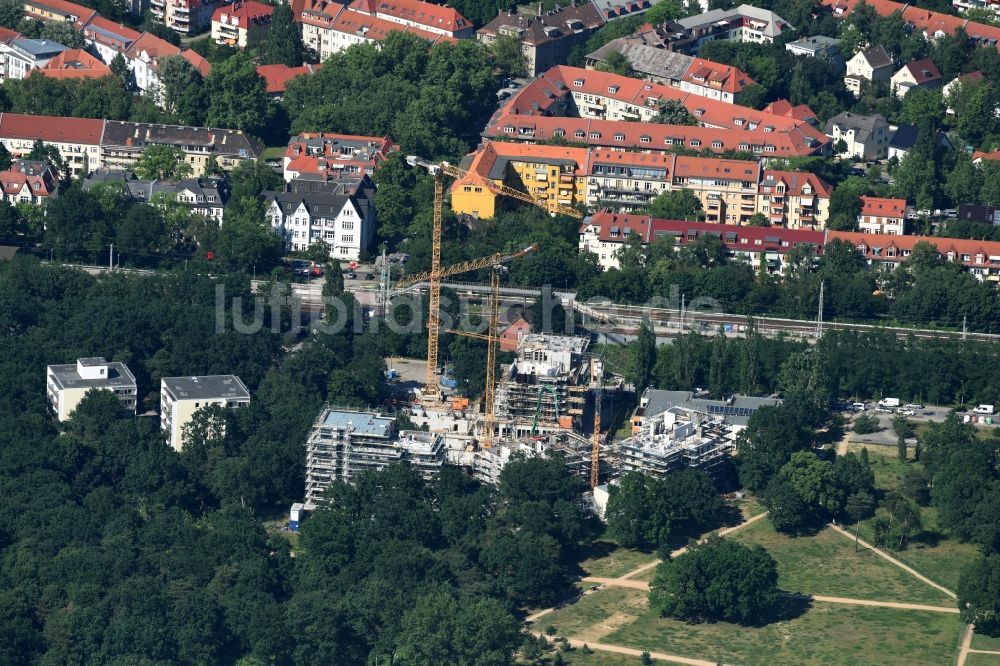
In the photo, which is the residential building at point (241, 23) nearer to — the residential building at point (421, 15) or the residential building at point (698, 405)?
the residential building at point (421, 15)

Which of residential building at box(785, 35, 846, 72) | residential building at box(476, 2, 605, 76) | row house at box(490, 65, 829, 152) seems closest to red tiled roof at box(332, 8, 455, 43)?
residential building at box(476, 2, 605, 76)

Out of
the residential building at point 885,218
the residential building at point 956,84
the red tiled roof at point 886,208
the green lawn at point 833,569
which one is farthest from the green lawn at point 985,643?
the residential building at point 956,84

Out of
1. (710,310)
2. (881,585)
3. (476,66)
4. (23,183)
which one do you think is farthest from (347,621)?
(476,66)

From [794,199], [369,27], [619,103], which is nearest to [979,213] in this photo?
[794,199]

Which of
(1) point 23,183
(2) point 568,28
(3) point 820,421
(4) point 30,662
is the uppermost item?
(2) point 568,28

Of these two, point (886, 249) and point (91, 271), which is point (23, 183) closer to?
point (91, 271)
